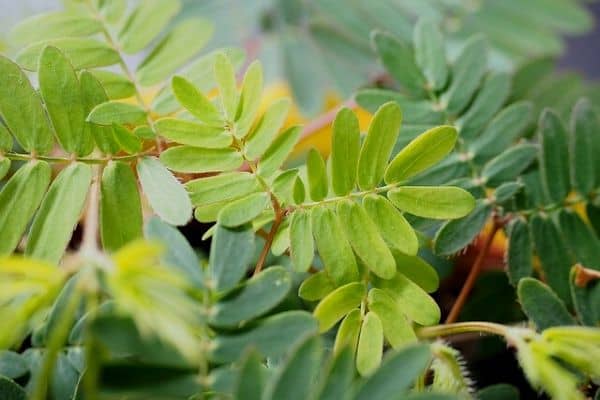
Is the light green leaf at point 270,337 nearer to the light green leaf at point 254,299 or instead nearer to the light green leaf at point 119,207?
the light green leaf at point 254,299

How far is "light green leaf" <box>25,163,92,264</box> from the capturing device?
50 centimetres

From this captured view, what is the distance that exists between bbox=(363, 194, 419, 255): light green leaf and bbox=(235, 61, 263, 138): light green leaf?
109mm

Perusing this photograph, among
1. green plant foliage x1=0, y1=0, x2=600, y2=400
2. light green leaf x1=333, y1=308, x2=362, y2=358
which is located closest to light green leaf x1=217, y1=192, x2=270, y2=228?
green plant foliage x1=0, y1=0, x2=600, y2=400

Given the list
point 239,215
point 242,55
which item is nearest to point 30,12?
point 242,55

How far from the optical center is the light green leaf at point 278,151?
54 cm

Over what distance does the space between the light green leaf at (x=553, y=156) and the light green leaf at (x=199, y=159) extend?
12.1 inches

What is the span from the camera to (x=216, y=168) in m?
0.53

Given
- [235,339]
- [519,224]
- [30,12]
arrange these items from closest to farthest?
1. [235,339]
2. [519,224]
3. [30,12]

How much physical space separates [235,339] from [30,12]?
0.81m

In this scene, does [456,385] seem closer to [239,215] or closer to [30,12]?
[239,215]

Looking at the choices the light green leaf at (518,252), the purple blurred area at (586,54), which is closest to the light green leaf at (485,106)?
the light green leaf at (518,252)

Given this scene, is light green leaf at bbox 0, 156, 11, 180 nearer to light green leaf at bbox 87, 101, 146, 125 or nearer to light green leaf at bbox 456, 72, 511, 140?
light green leaf at bbox 87, 101, 146, 125

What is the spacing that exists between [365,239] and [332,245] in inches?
1.0

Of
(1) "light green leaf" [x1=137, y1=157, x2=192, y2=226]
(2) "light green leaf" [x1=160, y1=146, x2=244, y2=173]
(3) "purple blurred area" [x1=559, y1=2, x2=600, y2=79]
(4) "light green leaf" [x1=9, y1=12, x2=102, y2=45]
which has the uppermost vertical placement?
(4) "light green leaf" [x1=9, y1=12, x2=102, y2=45]
